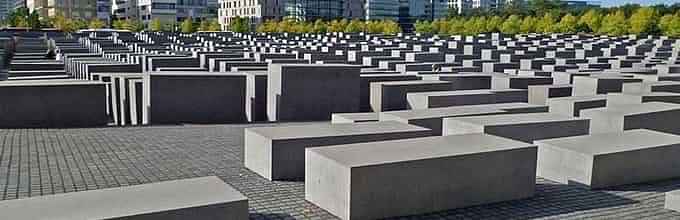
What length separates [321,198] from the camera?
6.72m

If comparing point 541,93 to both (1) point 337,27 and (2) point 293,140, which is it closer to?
(2) point 293,140

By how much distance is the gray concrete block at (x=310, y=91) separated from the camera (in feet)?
45.6

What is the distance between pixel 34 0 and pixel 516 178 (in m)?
147

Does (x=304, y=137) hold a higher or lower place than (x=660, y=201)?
higher

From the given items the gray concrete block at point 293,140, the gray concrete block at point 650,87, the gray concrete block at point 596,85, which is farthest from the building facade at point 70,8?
the gray concrete block at point 293,140

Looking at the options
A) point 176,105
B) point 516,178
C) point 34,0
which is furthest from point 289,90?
point 34,0

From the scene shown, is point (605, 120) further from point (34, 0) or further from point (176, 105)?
point (34, 0)

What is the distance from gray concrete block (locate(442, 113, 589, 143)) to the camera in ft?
29.9

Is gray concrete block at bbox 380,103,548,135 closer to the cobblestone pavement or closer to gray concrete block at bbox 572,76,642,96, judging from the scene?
the cobblestone pavement

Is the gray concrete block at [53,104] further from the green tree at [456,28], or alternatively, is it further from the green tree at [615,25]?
the green tree at [456,28]

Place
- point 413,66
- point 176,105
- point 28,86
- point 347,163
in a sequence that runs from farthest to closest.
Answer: point 413,66, point 176,105, point 28,86, point 347,163

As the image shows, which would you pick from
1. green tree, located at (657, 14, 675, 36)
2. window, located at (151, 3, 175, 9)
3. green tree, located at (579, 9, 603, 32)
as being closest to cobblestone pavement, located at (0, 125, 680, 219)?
green tree, located at (657, 14, 675, 36)

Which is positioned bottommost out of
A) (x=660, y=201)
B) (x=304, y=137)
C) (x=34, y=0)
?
(x=660, y=201)

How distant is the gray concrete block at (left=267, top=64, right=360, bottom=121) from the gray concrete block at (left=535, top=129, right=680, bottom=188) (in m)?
6.72
